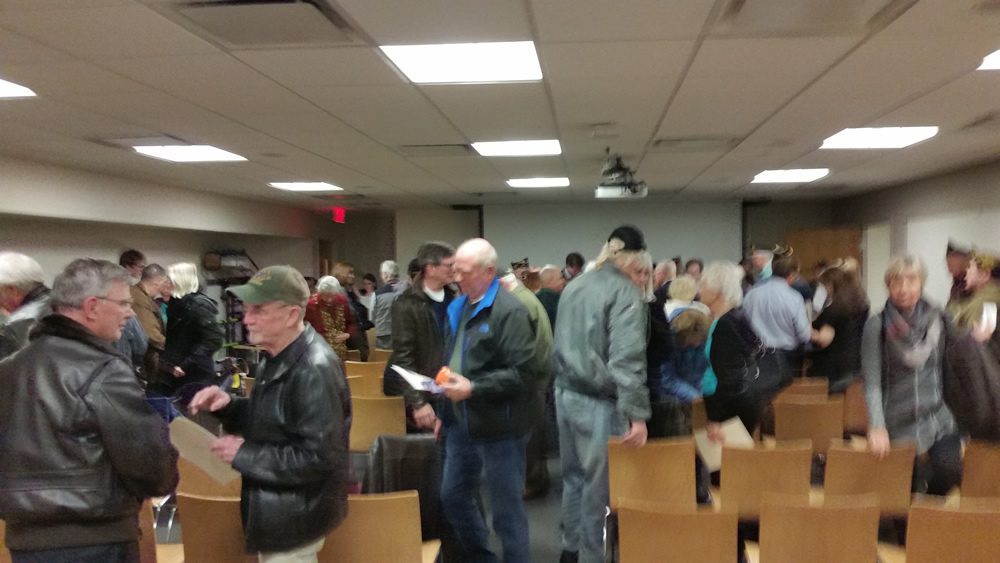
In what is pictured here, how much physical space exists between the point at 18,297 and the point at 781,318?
3951 mm

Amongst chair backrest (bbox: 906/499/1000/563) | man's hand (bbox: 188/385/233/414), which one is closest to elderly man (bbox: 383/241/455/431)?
man's hand (bbox: 188/385/233/414)

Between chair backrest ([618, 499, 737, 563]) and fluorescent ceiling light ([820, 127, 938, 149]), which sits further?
fluorescent ceiling light ([820, 127, 938, 149])

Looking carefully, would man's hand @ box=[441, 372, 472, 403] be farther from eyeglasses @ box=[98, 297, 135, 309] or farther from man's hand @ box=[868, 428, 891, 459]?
man's hand @ box=[868, 428, 891, 459]

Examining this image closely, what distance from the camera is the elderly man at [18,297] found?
2830 mm

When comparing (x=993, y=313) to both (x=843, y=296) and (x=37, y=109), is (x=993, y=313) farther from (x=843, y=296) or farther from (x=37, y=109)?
(x=37, y=109)

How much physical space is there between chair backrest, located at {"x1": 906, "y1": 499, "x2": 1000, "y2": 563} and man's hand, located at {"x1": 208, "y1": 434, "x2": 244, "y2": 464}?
6.40ft

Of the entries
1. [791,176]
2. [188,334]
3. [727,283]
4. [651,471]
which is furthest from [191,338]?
[791,176]

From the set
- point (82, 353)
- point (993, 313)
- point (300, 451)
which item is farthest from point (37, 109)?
point (993, 313)

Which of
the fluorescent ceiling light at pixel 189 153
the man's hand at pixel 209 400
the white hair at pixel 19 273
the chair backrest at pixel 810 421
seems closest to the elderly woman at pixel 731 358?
the chair backrest at pixel 810 421

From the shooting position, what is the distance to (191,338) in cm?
473

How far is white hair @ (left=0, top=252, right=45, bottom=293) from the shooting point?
9.49ft

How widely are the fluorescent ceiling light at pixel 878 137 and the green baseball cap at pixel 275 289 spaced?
197 inches

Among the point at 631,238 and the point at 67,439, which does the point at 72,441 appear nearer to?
the point at 67,439

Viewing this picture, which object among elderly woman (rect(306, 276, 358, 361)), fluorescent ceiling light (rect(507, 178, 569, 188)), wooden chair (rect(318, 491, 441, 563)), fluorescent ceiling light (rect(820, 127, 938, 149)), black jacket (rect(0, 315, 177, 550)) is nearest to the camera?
black jacket (rect(0, 315, 177, 550))
